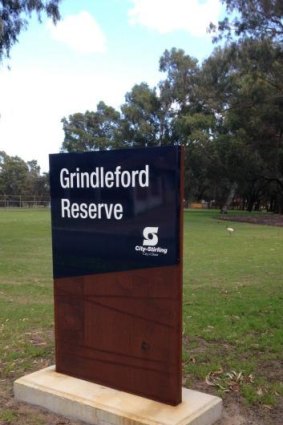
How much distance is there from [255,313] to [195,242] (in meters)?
11.6

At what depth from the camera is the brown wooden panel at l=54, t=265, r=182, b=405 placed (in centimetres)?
357

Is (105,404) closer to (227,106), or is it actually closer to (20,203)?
(227,106)

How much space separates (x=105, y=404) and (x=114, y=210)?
1390mm

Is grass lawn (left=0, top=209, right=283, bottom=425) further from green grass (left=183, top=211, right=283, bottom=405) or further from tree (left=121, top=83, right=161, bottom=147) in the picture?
tree (left=121, top=83, right=161, bottom=147)

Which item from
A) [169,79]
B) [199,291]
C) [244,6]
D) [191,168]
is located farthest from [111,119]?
[199,291]

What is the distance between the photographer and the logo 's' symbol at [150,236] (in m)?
3.56

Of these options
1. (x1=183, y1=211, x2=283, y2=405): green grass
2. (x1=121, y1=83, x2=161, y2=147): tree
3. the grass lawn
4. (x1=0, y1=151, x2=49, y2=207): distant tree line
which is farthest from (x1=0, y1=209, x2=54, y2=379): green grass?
(x1=0, y1=151, x2=49, y2=207): distant tree line

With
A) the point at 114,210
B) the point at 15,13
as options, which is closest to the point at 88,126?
the point at 15,13

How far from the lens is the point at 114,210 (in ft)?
12.5

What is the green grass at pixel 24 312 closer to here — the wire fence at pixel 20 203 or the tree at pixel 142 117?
the tree at pixel 142 117

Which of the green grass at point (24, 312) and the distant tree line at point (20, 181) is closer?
the green grass at point (24, 312)

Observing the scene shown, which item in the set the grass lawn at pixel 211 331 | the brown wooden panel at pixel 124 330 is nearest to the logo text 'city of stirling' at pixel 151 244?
the brown wooden panel at pixel 124 330

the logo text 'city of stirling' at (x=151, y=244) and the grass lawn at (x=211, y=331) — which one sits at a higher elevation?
the logo text 'city of stirling' at (x=151, y=244)

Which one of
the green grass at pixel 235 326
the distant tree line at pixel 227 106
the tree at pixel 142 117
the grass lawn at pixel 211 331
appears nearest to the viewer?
the grass lawn at pixel 211 331
